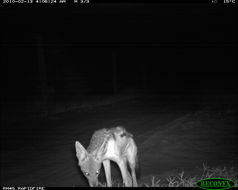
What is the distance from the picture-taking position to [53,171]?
6.97m

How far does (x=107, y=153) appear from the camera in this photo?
4273mm

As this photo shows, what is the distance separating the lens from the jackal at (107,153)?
158 inches

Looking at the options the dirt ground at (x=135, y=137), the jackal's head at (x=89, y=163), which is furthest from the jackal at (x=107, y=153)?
the dirt ground at (x=135, y=137)

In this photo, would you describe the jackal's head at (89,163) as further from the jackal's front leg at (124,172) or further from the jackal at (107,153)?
the jackal's front leg at (124,172)

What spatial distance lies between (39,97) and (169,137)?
39.5 ft

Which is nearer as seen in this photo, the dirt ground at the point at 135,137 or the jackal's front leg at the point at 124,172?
the jackal's front leg at the point at 124,172

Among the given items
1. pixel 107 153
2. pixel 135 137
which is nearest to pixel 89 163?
pixel 107 153

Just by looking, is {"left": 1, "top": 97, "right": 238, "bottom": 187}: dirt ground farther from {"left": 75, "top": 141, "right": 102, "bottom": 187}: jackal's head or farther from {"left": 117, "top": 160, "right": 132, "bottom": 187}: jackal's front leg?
{"left": 75, "top": 141, "right": 102, "bottom": 187}: jackal's head

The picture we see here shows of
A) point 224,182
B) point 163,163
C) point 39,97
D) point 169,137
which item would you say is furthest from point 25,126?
point 224,182

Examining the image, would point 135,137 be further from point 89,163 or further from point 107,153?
point 89,163

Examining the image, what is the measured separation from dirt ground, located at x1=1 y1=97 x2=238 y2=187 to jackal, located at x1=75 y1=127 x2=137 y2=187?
114 centimetres

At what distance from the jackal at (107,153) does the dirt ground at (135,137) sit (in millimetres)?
1142

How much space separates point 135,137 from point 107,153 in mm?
5781

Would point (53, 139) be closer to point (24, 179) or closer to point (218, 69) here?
point (24, 179)
